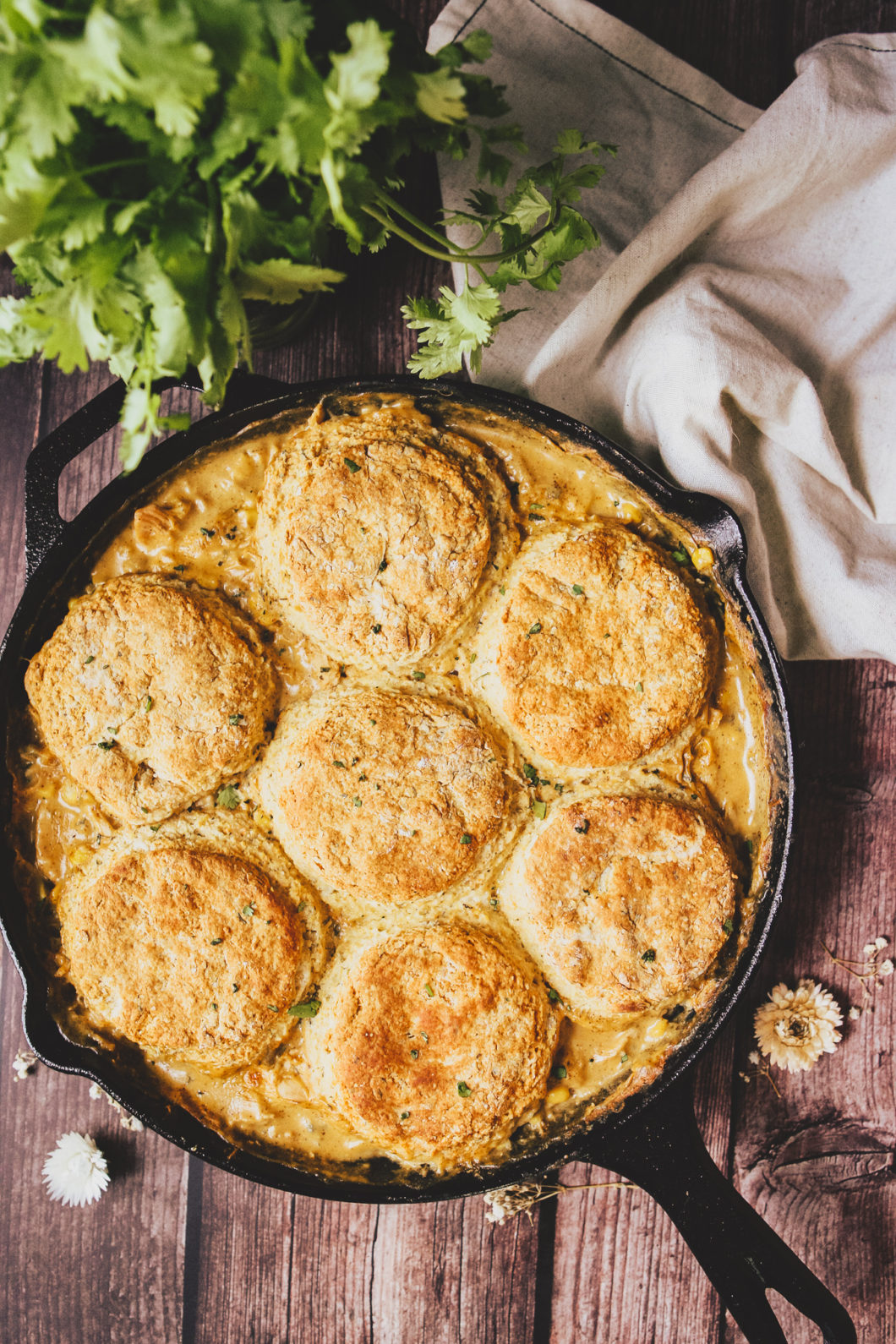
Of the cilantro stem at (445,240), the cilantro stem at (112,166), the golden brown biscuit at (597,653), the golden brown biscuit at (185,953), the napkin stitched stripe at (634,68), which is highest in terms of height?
the napkin stitched stripe at (634,68)

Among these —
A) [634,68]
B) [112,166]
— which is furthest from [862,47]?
[112,166]

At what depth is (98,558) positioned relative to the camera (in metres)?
2.40

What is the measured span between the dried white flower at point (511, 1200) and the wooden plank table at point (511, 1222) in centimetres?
7

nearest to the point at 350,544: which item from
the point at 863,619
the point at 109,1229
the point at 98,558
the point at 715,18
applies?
the point at 98,558

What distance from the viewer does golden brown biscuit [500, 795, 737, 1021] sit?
2.26 m

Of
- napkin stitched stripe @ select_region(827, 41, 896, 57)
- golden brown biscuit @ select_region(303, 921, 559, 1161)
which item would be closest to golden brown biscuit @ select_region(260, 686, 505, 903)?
golden brown biscuit @ select_region(303, 921, 559, 1161)

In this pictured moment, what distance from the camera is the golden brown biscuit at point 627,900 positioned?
88.8 inches

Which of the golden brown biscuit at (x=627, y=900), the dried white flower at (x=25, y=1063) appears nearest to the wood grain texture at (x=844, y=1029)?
the golden brown biscuit at (x=627, y=900)

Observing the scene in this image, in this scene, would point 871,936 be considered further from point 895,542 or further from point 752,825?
point 895,542

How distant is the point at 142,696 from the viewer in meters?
2.22

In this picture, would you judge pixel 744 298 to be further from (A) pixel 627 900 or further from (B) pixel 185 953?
(B) pixel 185 953

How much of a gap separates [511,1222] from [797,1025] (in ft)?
3.51

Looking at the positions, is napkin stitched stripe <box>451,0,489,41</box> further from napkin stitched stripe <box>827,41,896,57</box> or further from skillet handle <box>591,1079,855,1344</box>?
skillet handle <box>591,1079,855,1344</box>

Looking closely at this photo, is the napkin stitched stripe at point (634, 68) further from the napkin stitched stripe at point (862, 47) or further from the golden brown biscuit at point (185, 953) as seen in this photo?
the golden brown biscuit at point (185, 953)
